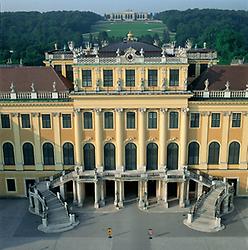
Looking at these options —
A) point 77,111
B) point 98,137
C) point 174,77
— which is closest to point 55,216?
point 98,137

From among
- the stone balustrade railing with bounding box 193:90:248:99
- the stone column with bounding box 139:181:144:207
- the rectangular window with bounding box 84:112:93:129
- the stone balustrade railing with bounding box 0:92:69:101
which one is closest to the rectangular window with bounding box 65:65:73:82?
the stone balustrade railing with bounding box 0:92:69:101

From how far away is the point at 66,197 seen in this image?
147ft

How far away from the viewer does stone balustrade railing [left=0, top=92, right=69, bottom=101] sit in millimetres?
42125

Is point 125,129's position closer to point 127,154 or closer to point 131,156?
point 127,154

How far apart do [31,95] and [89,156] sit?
8398 mm

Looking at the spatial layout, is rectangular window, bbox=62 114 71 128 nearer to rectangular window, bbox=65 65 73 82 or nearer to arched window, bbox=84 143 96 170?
arched window, bbox=84 143 96 170

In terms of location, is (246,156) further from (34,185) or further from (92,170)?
(34,185)

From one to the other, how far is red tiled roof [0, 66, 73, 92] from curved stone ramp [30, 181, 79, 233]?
33.7 ft

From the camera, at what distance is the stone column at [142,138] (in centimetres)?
4133

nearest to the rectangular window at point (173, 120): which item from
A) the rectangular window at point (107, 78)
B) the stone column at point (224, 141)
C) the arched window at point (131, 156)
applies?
the arched window at point (131, 156)

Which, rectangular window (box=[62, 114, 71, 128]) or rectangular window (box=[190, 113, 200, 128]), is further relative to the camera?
rectangular window (box=[62, 114, 71, 128])

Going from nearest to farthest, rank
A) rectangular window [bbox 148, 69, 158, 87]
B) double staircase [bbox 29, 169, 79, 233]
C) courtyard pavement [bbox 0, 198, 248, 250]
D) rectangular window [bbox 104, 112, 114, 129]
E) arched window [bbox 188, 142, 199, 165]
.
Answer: courtyard pavement [bbox 0, 198, 248, 250], double staircase [bbox 29, 169, 79, 233], rectangular window [bbox 148, 69, 158, 87], rectangular window [bbox 104, 112, 114, 129], arched window [bbox 188, 142, 199, 165]

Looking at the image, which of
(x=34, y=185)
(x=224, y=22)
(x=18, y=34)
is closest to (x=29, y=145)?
(x=34, y=185)

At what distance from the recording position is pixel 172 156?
142ft
